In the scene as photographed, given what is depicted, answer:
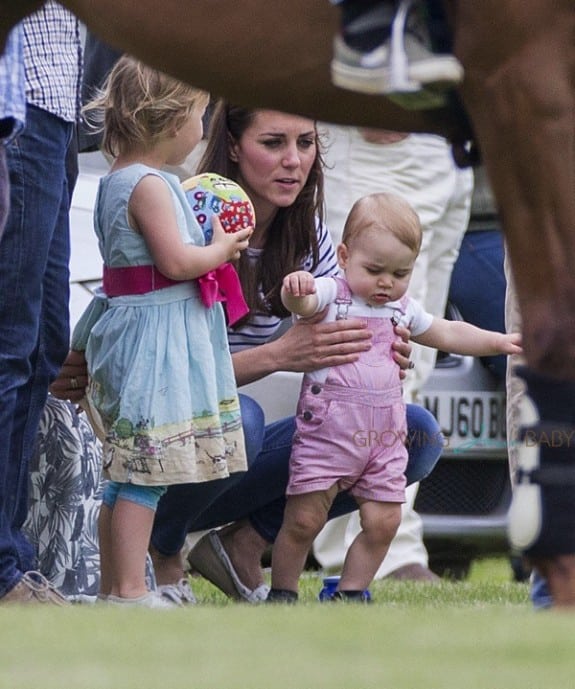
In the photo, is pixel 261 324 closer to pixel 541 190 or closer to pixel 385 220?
pixel 385 220

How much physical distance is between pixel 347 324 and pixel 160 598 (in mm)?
1046

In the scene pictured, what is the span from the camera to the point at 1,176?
4.32m

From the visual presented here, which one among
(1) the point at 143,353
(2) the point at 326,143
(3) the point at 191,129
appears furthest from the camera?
(2) the point at 326,143

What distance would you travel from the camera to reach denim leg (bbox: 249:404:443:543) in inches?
225

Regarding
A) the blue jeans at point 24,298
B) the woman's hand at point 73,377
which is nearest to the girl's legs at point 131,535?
the blue jeans at point 24,298

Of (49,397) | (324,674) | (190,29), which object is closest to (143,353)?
(49,397)

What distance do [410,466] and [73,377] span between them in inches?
46.4

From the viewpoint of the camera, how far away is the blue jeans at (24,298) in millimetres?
4707

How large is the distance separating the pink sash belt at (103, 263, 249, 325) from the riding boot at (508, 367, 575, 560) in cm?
202

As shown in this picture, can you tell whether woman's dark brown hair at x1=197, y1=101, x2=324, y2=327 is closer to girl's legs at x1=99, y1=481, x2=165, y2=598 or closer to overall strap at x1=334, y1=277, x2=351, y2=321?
overall strap at x1=334, y1=277, x2=351, y2=321

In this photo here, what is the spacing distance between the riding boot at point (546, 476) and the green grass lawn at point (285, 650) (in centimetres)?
14

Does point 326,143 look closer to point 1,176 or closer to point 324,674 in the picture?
point 1,176

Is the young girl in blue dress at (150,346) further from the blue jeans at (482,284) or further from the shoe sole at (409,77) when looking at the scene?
the blue jeans at (482,284)

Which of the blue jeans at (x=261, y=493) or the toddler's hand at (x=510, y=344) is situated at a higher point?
the toddler's hand at (x=510, y=344)
